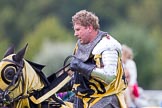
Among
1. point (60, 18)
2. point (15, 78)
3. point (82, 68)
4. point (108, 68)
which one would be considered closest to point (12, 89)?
point (15, 78)

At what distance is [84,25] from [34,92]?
2.82ft

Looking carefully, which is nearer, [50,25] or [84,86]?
[84,86]

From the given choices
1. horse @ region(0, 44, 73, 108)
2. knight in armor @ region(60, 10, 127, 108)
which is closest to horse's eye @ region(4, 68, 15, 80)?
horse @ region(0, 44, 73, 108)

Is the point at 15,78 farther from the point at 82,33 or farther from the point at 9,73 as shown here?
the point at 82,33

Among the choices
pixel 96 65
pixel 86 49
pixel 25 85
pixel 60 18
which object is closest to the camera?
pixel 96 65

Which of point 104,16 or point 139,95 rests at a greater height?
point 104,16

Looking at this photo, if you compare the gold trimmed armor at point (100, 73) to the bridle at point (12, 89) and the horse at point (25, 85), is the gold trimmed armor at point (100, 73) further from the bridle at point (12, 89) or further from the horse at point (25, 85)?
the bridle at point (12, 89)

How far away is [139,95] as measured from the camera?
15359 millimetres

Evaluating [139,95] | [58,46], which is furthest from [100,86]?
[58,46]

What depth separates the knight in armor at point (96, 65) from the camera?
9039mm

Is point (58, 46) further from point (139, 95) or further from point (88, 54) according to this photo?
point (88, 54)

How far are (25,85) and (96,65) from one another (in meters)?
0.76

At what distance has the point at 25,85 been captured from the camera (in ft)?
30.5

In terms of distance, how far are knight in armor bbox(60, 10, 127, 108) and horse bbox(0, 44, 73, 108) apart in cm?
30
